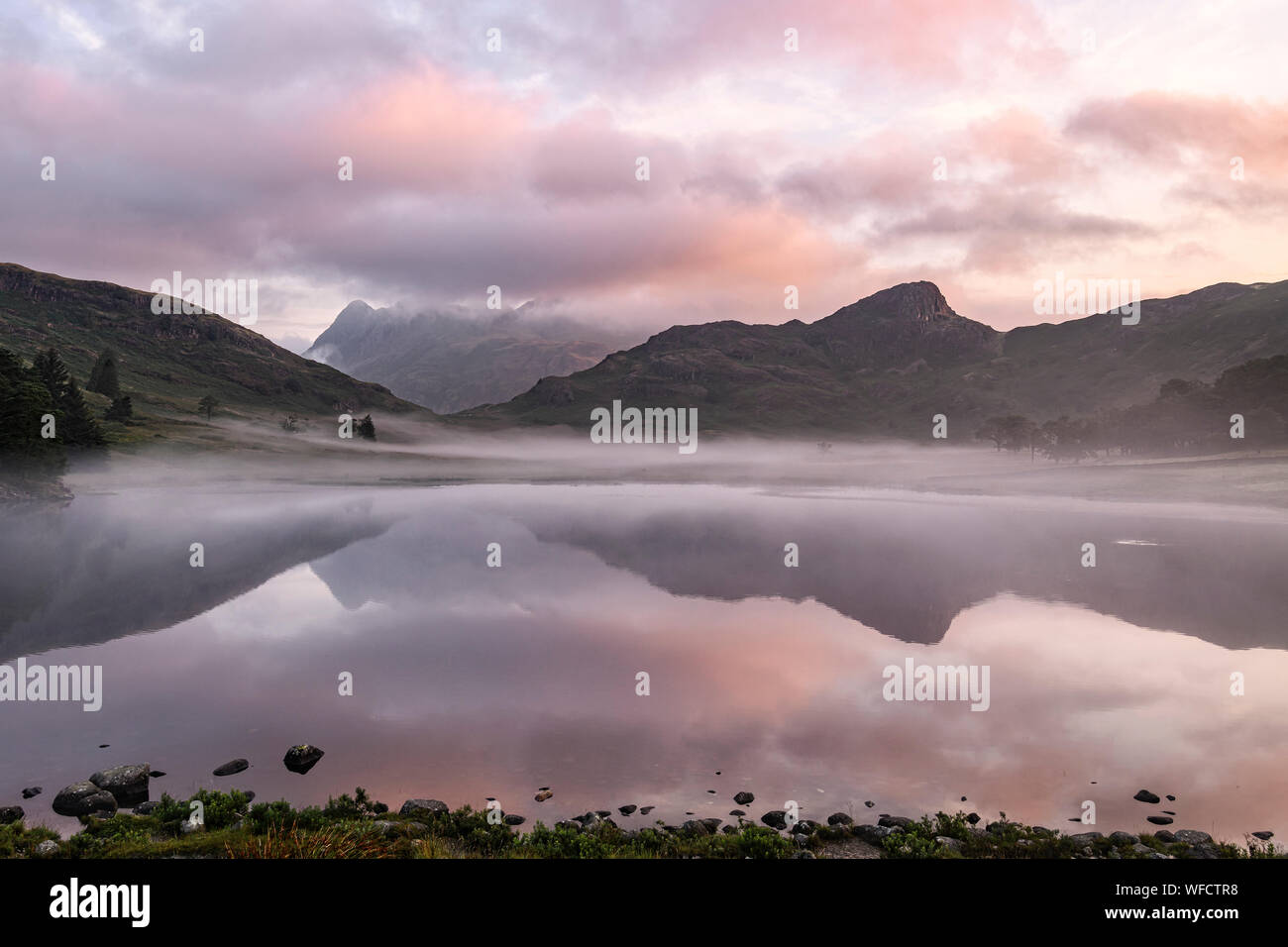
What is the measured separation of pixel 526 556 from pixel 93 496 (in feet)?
341

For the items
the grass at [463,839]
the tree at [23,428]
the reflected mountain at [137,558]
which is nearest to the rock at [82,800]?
the grass at [463,839]

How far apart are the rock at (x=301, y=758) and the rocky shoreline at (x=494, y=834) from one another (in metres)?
2.47

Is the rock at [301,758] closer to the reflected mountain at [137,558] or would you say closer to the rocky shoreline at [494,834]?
the rocky shoreline at [494,834]

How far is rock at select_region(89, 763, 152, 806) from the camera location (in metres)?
18.9

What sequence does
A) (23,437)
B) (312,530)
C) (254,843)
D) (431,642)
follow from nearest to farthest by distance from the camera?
(254,843), (431,642), (312,530), (23,437)

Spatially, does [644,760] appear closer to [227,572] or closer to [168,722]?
[168,722]

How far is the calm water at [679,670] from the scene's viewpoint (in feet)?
67.2

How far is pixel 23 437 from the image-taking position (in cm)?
9744

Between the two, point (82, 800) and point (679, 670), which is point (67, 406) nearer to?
point (82, 800)

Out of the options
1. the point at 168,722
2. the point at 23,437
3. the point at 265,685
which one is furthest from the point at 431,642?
the point at 23,437

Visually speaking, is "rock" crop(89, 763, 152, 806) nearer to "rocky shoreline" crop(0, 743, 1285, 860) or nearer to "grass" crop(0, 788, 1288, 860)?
"rocky shoreline" crop(0, 743, 1285, 860)

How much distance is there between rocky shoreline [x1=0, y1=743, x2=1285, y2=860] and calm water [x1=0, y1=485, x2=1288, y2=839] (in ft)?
3.01

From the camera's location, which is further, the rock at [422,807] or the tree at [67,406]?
the tree at [67,406]

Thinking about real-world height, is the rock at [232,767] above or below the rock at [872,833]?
above
